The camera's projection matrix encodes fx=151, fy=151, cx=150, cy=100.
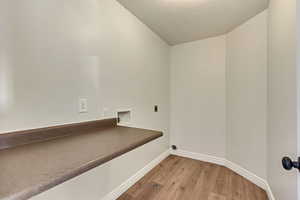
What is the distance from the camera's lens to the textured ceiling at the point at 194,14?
1.79 m

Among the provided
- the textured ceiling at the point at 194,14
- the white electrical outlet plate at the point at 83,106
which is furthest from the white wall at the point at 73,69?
the textured ceiling at the point at 194,14

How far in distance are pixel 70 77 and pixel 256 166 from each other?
250 centimetres

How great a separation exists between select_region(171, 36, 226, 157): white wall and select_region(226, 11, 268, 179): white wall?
14 cm

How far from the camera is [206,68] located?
9.02ft

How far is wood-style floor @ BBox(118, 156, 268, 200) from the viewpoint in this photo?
1.82 m

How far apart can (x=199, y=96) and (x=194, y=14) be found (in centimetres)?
138

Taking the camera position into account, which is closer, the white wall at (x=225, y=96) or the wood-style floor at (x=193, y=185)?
the wood-style floor at (x=193, y=185)

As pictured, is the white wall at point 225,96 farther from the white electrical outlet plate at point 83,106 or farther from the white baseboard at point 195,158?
the white electrical outlet plate at point 83,106

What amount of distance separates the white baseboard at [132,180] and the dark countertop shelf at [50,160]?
95 centimetres

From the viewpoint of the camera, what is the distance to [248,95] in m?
2.14

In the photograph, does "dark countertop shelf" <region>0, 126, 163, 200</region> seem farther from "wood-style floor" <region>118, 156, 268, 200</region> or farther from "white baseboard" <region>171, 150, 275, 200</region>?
"white baseboard" <region>171, 150, 275, 200</region>

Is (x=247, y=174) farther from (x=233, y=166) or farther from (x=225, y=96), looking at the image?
(x=225, y=96)

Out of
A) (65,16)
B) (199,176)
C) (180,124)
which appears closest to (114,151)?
(65,16)

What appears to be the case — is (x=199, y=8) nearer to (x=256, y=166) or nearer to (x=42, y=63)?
(x=42, y=63)
